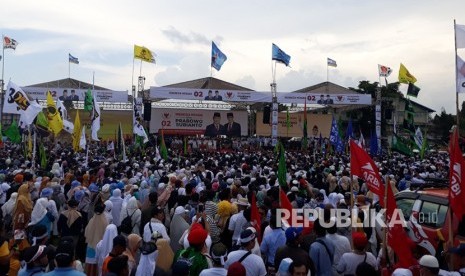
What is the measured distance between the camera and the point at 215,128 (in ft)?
130

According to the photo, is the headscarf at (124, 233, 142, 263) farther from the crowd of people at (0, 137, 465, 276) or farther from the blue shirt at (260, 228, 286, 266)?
the blue shirt at (260, 228, 286, 266)

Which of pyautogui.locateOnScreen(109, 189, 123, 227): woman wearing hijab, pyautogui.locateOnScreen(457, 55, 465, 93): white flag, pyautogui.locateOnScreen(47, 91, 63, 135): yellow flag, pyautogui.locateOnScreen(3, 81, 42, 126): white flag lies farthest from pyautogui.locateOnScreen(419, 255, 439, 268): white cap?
pyautogui.locateOnScreen(47, 91, 63, 135): yellow flag

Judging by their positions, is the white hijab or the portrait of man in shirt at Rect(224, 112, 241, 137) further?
Result: the portrait of man in shirt at Rect(224, 112, 241, 137)

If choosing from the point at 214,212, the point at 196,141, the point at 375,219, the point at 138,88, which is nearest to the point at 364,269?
the point at 375,219

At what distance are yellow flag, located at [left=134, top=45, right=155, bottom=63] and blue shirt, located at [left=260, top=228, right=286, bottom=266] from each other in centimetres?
2946

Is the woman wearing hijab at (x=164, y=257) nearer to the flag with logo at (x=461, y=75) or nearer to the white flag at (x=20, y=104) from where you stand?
the flag with logo at (x=461, y=75)

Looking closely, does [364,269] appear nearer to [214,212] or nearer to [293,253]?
[293,253]

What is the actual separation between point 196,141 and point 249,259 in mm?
33725

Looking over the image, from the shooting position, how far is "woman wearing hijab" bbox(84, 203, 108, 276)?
21.5 feet

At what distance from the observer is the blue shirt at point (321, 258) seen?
535 centimetres

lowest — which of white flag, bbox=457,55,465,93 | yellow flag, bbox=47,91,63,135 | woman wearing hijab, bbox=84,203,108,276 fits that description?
woman wearing hijab, bbox=84,203,108,276

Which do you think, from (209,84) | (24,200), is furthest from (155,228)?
(209,84)

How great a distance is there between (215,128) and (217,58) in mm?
6810

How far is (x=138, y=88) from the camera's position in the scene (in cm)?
3194
